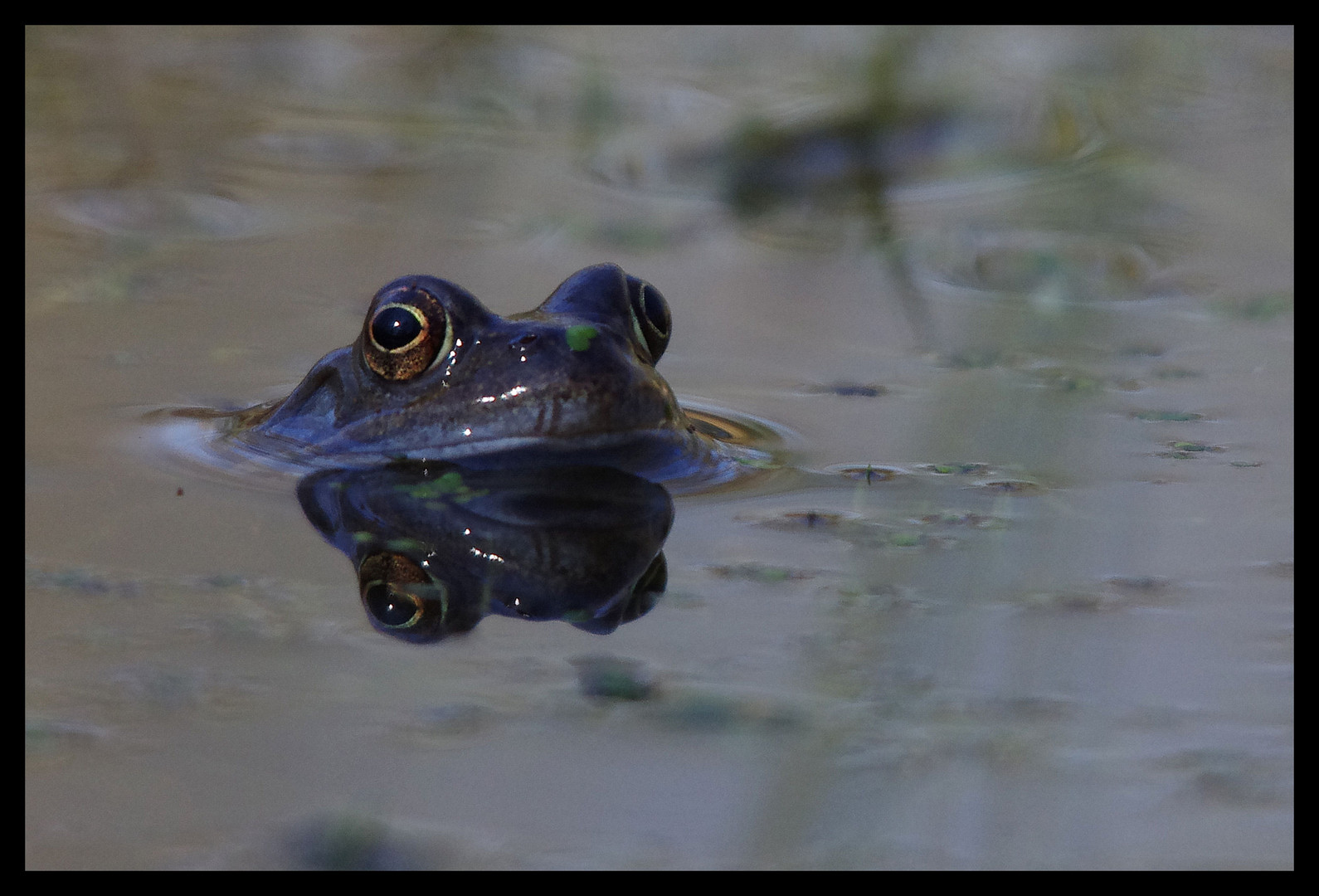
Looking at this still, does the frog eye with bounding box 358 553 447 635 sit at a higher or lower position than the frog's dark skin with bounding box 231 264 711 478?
lower

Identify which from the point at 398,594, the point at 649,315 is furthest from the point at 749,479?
the point at 398,594

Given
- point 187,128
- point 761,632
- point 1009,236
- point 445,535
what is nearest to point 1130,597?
point 761,632

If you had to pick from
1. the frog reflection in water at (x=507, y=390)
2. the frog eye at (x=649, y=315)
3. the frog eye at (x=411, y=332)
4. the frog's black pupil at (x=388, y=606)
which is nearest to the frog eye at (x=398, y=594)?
the frog's black pupil at (x=388, y=606)

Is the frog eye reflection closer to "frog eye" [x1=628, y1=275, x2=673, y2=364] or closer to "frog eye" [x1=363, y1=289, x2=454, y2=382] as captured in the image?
"frog eye" [x1=363, y1=289, x2=454, y2=382]

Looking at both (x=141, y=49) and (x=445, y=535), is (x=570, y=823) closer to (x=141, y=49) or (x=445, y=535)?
(x=445, y=535)

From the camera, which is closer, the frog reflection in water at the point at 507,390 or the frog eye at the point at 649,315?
the frog reflection in water at the point at 507,390

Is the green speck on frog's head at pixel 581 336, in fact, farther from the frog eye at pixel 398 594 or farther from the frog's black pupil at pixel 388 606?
the frog's black pupil at pixel 388 606

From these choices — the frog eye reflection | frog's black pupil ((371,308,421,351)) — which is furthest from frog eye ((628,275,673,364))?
the frog eye reflection

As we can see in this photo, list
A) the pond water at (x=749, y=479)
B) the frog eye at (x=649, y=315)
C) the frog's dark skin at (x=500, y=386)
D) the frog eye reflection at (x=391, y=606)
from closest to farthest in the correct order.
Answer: the pond water at (x=749, y=479) → the frog eye reflection at (x=391, y=606) → the frog's dark skin at (x=500, y=386) → the frog eye at (x=649, y=315)

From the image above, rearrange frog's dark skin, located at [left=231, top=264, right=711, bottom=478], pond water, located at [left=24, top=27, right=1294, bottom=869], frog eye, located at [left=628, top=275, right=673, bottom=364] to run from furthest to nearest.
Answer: frog eye, located at [left=628, top=275, right=673, bottom=364] < frog's dark skin, located at [left=231, top=264, right=711, bottom=478] < pond water, located at [left=24, top=27, right=1294, bottom=869]
